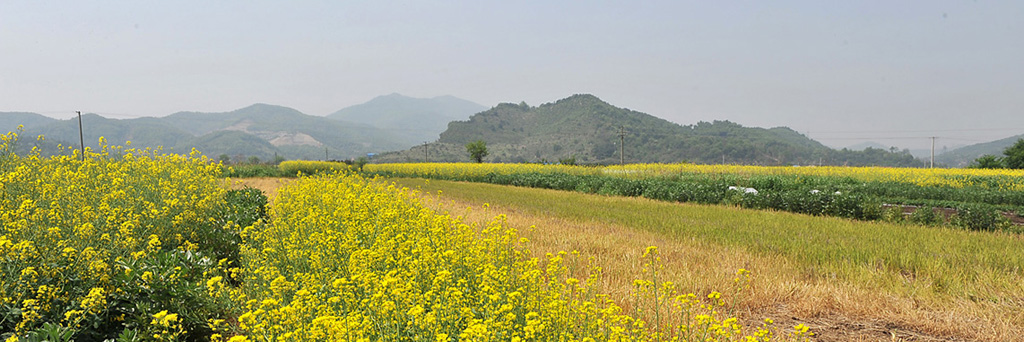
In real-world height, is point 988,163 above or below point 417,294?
below

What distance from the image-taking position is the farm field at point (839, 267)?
4.14 m

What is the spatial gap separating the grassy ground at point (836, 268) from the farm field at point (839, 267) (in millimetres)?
14

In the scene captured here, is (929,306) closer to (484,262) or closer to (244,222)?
(484,262)

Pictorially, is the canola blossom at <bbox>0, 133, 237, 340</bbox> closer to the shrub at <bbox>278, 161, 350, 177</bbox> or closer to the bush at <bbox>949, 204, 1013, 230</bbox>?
the bush at <bbox>949, 204, 1013, 230</bbox>

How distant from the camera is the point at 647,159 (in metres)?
116

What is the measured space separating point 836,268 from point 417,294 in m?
5.43

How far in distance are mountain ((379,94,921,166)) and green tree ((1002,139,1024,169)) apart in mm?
54189

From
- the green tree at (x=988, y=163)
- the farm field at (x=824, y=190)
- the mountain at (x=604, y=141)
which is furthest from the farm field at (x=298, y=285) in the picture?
the mountain at (x=604, y=141)

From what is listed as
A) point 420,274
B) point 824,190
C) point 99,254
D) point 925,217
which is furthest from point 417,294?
point 824,190

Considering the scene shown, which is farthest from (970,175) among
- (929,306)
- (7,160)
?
(7,160)

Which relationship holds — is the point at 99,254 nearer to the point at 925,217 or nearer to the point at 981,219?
the point at 925,217

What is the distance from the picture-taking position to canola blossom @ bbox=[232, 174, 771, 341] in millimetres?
2387

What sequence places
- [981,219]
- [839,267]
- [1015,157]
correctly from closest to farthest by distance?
[839,267] < [981,219] < [1015,157]

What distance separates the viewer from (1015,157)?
4444cm
